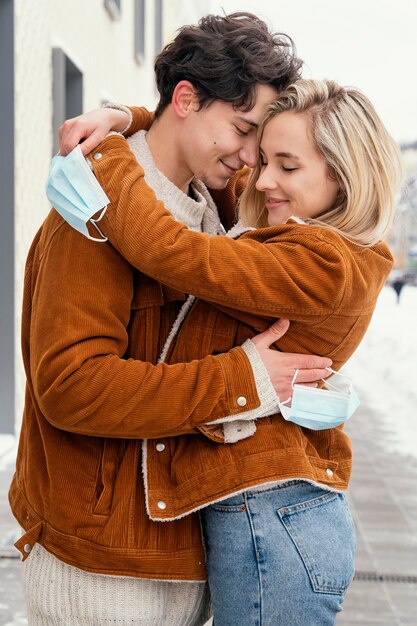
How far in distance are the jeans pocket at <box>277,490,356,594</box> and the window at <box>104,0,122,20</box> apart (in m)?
8.79

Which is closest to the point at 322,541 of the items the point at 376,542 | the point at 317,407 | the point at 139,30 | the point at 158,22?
the point at 317,407

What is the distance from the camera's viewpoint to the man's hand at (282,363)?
1778mm

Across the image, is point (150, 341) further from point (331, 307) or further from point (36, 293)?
point (331, 307)

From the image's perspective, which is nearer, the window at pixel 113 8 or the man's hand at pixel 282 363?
the man's hand at pixel 282 363

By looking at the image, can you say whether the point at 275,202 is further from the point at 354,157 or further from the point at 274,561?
the point at 274,561

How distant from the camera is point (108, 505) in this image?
5.80 feet

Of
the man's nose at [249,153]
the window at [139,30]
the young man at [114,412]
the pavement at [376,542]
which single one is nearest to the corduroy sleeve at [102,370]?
the young man at [114,412]

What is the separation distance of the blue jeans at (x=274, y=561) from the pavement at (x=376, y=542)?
233cm

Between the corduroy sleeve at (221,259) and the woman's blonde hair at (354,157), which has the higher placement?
the woman's blonde hair at (354,157)

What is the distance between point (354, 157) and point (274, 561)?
89 centimetres

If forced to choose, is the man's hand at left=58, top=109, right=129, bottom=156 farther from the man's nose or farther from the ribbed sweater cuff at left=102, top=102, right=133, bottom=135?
the man's nose

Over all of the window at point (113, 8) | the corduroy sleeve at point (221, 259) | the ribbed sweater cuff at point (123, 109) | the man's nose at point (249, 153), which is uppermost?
the ribbed sweater cuff at point (123, 109)

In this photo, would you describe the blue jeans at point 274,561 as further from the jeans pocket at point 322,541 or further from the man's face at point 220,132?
the man's face at point 220,132

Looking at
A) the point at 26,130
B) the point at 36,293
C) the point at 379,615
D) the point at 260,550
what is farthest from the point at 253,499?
the point at 26,130
